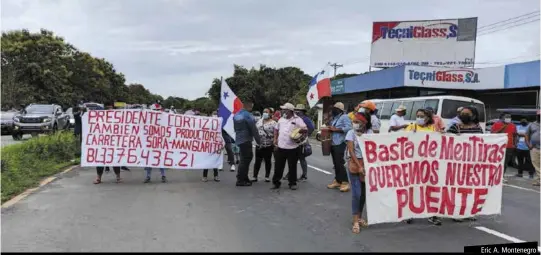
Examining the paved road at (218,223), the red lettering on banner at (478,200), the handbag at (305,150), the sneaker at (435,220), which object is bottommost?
the paved road at (218,223)

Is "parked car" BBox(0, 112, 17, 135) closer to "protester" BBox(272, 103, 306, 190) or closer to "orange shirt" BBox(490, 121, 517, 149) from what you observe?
"protester" BBox(272, 103, 306, 190)

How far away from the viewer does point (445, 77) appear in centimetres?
2748

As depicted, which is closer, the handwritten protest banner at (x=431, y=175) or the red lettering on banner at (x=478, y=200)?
the handwritten protest banner at (x=431, y=175)

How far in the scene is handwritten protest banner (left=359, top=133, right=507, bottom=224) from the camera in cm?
637

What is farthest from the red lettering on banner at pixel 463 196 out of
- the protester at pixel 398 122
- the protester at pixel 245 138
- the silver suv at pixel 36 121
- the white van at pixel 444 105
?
the silver suv at pixel 36 121

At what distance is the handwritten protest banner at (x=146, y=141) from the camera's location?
34.3 ft

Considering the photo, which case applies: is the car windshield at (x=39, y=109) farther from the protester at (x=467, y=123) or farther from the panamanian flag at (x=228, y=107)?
the protester at (x=467, y=123)

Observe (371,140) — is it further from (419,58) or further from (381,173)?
(419,58)

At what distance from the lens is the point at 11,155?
11094 millimetres

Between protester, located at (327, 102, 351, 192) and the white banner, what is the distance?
18.6m

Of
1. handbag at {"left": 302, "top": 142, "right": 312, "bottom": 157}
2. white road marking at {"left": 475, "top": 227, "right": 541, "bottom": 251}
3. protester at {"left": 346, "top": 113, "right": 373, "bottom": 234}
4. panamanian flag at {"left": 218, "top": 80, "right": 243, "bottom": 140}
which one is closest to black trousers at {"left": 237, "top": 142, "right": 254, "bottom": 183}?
handbag at {"left": 302, "top": 142, "right": 312, "bottom": 157}

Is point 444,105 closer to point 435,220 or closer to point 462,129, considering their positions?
point 462,129

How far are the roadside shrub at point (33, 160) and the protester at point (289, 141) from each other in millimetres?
4556

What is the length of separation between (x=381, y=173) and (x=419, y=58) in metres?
28.4
